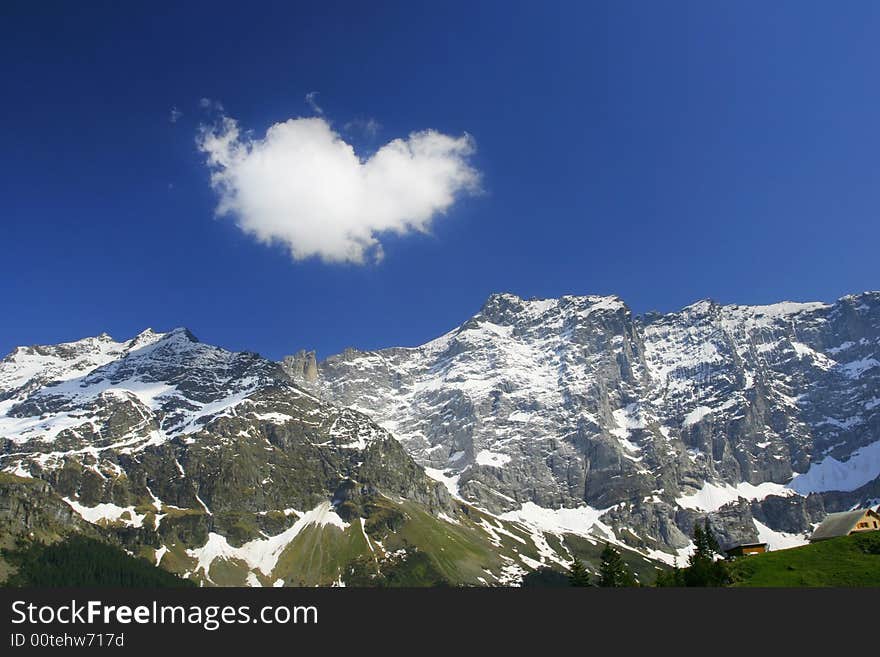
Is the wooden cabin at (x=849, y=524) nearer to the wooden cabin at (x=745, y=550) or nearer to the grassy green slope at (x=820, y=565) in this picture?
the wooden cabin at (x=745, y=550)

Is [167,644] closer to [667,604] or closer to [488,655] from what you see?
[488,655]

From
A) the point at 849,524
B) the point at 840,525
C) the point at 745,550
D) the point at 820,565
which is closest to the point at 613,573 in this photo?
the point at 745,550

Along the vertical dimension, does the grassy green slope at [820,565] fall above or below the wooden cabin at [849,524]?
below

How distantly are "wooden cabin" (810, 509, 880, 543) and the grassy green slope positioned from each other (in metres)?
18.5

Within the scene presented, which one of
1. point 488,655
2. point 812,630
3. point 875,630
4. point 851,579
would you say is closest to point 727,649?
point 812,630

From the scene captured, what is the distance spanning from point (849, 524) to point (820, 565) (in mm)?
29138

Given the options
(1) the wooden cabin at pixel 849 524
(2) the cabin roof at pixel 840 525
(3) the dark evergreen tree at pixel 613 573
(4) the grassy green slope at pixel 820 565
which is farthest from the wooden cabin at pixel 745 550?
(4) the grassy green slope at pixel 820 565

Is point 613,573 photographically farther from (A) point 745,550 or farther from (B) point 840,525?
(B) point 840,525

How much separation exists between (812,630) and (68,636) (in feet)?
154

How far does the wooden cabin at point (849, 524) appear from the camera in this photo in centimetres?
9831

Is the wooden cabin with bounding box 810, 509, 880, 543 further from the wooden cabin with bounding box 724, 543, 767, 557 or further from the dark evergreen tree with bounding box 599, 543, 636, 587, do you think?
the dark evergreen tree with bounding box 599, 543, 636, 587

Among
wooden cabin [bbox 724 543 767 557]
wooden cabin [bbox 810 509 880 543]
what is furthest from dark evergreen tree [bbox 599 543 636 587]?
wooden cabin [bbox 810 509 880 543]

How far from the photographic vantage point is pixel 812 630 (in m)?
45.8

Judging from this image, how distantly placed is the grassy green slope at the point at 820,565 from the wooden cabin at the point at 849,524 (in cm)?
1848
